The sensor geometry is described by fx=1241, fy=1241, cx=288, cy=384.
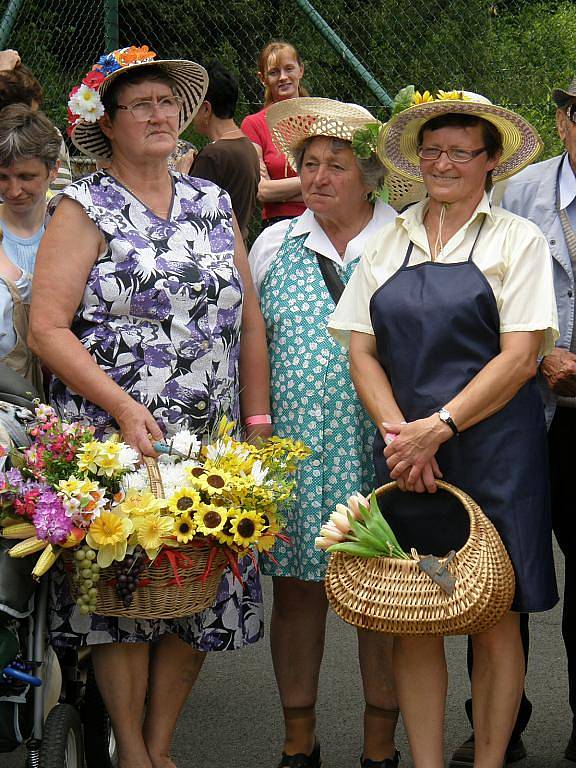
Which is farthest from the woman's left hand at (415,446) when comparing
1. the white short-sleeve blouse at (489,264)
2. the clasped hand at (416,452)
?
the white short-sleeve blouse at (489,264)

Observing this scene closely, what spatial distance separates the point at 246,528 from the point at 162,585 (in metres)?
0.29

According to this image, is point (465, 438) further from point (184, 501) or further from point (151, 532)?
point (151, 532)

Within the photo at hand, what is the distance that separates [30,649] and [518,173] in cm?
224

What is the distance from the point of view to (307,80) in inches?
320

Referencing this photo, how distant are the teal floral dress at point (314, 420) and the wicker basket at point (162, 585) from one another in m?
0.64

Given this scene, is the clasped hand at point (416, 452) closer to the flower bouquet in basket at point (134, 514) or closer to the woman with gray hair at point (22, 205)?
the flower bouquet in basket at point (134, 514)

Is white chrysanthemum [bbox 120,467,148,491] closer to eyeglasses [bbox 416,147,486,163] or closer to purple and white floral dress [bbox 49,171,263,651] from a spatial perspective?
purple and white floral dress [bbox 49,171,263,651]

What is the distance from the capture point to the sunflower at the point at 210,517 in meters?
3.36

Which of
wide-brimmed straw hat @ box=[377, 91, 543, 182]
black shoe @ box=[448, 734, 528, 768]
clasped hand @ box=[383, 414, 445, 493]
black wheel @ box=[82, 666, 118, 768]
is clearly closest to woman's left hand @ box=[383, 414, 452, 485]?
clasped hand @ box=[383, 414, 445, 493]

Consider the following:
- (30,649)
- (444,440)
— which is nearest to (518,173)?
(444,440)

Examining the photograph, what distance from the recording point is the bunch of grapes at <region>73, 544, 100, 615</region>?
3.30 meters

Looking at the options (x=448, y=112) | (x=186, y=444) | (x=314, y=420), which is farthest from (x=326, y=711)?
(x=448, y=112)

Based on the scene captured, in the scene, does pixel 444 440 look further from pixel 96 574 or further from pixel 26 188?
pixel 26 188

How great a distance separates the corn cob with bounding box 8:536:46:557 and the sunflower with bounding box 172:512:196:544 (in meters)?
0.36
